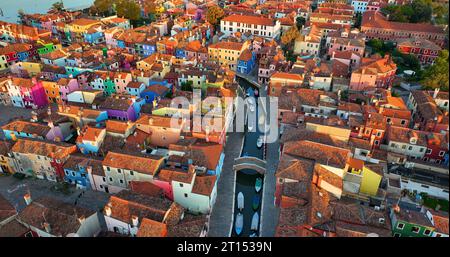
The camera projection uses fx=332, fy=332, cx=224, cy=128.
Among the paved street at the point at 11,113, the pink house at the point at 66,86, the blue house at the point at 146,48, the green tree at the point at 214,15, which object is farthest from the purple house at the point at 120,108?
the green tree at the point at 214,15

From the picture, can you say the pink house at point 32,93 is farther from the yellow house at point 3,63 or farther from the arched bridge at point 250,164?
the arched bridge at point 250,164

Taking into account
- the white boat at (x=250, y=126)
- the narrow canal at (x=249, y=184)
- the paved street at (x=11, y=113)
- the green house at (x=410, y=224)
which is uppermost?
the green house at (x=410, y=224)

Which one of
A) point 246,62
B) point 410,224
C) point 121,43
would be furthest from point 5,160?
point 410,224

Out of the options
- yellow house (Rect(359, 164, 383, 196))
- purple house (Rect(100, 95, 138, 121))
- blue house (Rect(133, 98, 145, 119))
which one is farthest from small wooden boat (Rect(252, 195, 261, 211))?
blue house (Rect(133, 98, 145, 119))

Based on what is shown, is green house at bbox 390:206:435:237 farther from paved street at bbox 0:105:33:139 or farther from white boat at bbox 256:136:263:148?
paved street at bbox 0:105:33:139

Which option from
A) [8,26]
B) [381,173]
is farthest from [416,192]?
[8,26]

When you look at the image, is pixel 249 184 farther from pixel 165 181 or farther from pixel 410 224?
pixel 410 224
